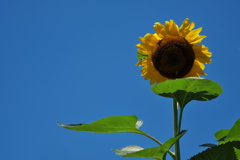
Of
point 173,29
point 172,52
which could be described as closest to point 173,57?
point 172,52

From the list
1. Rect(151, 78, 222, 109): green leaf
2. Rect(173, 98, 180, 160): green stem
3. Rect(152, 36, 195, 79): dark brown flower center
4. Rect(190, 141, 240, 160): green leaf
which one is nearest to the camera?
Rect(190, 141, 240, 160): green leaf

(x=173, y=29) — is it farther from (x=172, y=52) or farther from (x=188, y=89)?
(x=188, y=89)

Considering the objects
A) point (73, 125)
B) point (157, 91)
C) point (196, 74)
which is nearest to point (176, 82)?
point (157, 91)

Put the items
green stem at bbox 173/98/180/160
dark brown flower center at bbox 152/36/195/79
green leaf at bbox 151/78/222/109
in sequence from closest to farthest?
green leaf at bbox 151/78/222/109 → green stem at bbox 173/98/180/160 → dark brown flower center at bbox 152/36/195/79

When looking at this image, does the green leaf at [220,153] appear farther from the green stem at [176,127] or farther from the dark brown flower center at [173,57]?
the dark brown flower center at [173,57]

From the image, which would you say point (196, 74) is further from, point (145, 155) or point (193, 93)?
point (145, 155)

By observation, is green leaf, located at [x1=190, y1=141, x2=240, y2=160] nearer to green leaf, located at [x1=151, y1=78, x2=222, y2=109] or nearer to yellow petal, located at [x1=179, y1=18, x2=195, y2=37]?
green leaf, located at [x1=151, y1=78, x2=222, y2=109]

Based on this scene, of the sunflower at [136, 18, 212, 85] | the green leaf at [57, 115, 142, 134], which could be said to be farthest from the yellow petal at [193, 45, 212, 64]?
the green leaf at [57, 115, 142, 134]
